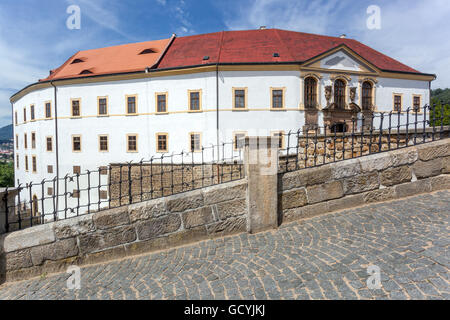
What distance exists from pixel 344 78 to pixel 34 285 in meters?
22.7

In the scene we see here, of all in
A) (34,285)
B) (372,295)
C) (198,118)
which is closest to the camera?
(372,295)

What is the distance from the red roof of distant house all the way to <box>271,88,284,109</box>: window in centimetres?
225

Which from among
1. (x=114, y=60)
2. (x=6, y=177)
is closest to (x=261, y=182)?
(x=114, y=60)

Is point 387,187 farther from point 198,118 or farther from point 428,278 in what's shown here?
point 198,118

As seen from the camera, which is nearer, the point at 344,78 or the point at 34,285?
the point at 34,285

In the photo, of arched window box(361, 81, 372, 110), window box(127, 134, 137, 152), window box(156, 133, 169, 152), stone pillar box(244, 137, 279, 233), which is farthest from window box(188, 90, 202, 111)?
stone pillar box(244, 137, 279, 233)

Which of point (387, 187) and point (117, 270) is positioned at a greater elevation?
point (387, 187)

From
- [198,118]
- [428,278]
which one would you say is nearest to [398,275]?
[428,278]

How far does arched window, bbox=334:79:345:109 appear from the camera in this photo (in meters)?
20.0

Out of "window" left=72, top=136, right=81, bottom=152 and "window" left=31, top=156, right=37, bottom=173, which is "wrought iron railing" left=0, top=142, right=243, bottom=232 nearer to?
"window" left=31, top=156, right=37, bottom=173

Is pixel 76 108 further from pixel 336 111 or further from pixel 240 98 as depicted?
pixel 336 111

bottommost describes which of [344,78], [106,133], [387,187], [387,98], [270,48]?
[387,187]

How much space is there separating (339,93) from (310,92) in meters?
2.98
